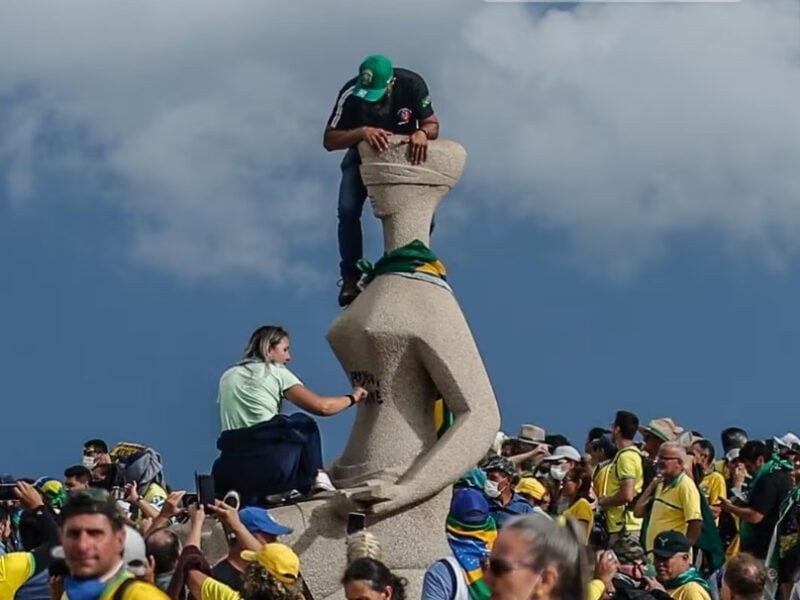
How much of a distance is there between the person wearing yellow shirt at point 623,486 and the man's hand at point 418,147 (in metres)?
2.98

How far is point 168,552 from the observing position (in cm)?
921

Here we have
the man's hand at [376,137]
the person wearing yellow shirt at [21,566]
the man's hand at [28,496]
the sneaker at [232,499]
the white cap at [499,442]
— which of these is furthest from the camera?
the white cap at [499,442]

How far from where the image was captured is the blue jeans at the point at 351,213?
490 inches

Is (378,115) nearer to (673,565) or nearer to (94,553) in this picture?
(673,565)

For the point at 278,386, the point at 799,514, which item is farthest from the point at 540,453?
the point at 278,386

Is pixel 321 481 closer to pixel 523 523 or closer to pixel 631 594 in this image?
pixel 631 594

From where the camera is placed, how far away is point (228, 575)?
346 inches

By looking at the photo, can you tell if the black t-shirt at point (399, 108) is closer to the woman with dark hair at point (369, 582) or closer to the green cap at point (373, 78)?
the green cap at point (373, 78)

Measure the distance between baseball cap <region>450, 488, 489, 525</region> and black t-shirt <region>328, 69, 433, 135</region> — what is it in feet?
8.06

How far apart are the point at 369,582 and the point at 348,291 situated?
15.0 ft

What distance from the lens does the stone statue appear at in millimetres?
11328

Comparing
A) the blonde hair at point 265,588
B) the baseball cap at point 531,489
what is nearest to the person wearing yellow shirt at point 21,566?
the blonde hair at point 265,588

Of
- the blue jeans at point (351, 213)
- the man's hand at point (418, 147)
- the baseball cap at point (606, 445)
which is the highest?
the man's hand at point (418, 147)

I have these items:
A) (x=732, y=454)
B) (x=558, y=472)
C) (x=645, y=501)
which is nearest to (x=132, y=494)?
(x=645, y=501)
